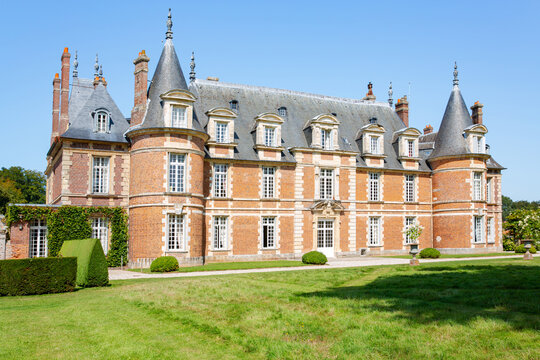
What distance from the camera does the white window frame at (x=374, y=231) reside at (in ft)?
105

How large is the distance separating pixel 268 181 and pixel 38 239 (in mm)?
12383

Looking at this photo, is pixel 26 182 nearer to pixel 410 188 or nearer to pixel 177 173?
pixel 177 173

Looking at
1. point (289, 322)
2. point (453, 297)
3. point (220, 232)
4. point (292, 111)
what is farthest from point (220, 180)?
point (289, 322)

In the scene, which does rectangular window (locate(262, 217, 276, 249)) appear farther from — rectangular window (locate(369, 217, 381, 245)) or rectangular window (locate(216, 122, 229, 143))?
rectangular window (locate(369, 217, 381, 245))

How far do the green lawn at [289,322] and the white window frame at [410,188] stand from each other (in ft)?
61.9

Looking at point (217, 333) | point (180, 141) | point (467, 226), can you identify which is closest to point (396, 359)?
point (217, 333)

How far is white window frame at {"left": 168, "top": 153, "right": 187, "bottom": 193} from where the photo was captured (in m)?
24.6

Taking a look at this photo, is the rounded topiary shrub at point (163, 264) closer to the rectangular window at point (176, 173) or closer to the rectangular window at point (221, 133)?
the rectangular window at point (176, 173)

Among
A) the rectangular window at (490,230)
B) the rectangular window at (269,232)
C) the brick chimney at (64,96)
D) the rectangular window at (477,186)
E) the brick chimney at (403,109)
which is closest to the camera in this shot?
the brick chimney at (64,96)

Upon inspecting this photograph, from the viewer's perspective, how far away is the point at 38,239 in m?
23.9

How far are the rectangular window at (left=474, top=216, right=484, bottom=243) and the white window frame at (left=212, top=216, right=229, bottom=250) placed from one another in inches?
659

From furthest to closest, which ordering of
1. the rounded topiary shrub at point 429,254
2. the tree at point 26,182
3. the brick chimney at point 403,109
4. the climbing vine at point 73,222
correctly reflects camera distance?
the tree at point 26,182 → the brick chimney at point 403,109 → the rounded topiary shrub at point 429,254 → the climbing vine at point 73,222

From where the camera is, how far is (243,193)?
2773cm

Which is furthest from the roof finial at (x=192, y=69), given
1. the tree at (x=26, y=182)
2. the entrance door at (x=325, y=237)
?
the tree at (x=26, y=182)
